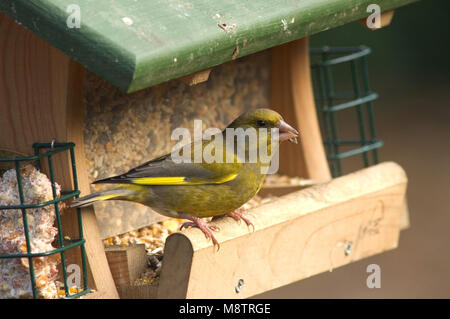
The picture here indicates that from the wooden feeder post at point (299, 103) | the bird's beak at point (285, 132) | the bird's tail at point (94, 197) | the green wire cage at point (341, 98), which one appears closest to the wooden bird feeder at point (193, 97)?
the bird's tail at point (94, 197)

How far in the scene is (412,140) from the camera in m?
10.6

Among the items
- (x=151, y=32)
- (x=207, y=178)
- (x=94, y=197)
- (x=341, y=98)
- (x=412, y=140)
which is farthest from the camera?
(x=412, y=140)

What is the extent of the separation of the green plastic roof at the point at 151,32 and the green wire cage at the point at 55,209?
0.59m

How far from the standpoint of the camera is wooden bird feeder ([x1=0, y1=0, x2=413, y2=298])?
3.08m

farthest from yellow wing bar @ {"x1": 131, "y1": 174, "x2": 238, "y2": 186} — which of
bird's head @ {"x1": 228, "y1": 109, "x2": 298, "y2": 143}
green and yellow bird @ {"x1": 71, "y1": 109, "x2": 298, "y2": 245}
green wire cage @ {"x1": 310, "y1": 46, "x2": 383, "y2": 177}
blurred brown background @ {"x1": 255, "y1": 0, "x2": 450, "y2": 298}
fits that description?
blurred brown background @ {"x1": 255, "y1": 0, "x2": 450, "y2": 298}

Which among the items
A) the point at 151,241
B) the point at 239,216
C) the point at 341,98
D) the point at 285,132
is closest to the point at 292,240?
the point at 239,216

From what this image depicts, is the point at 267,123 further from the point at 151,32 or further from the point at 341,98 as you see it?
the point at 341,98

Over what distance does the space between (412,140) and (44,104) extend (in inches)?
303

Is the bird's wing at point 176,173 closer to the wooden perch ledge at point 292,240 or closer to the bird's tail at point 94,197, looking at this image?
the bird's tail at point 94,197

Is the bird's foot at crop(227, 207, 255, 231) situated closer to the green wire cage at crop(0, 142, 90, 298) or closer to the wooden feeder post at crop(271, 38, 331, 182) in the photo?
the green wire cage at crop(0, 142, 90, 298)

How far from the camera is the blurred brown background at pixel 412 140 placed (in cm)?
859

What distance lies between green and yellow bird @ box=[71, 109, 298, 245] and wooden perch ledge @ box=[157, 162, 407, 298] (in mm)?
114
